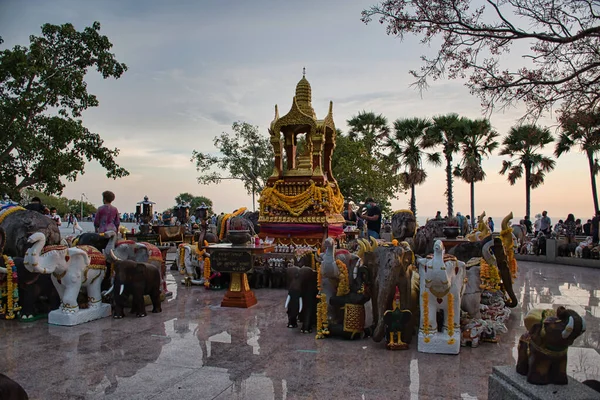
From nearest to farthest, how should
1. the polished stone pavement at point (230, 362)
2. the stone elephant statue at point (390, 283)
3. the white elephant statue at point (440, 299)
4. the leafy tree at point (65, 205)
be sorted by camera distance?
1. the polished stone pavement at point (230, 362)
2. the white elephant statue at point (440, 299)
3. the stone elephant statue at point (390, 283)
4. the leafy tree at point (65, 205)

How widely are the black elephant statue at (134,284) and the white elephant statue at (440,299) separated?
4358mm

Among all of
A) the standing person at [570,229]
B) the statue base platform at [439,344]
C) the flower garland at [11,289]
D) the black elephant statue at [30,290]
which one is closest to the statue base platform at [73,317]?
the black elephant statue at [30,290]

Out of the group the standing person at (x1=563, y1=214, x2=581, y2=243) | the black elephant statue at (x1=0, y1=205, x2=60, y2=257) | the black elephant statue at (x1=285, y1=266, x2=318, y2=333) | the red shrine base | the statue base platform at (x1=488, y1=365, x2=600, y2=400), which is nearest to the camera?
the statue base platform at (x1=488, y1=365, x2=600, y2=400)

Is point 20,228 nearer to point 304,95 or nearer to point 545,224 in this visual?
point 304,95

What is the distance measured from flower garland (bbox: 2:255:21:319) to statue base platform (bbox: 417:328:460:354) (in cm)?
608

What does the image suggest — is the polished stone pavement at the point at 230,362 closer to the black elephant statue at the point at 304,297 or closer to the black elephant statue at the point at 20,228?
the black elephant statue at the point at 304,297

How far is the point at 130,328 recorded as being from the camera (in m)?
6.58

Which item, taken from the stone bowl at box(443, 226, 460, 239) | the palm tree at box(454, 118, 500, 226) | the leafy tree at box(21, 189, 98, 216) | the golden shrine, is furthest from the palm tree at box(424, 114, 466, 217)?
the leafy tree at box(21, 189, 98, 216)

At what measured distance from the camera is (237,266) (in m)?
8.19

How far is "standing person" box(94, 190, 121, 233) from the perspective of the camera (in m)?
8.44

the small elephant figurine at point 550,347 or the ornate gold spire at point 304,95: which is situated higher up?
the ornate gold spire at point 304,95

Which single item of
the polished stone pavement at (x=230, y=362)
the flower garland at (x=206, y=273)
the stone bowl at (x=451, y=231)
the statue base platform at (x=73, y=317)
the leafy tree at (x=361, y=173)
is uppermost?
the leafy tree at (x=361, y=173)

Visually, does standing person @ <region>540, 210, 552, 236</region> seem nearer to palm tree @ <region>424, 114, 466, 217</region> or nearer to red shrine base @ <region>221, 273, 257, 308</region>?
palm tree @ <region>424, 114, 466, 217</region>

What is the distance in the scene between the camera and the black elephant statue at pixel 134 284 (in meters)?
7.20
